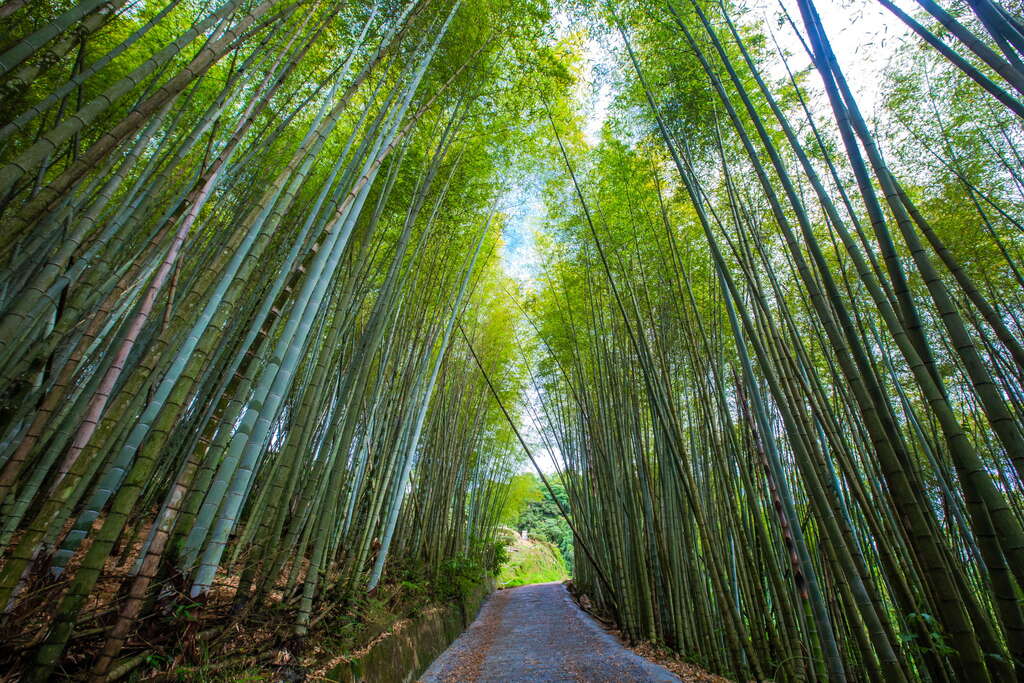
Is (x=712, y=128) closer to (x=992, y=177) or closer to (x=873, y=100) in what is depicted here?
(x=873, y=100)

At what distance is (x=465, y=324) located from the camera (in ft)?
16.5

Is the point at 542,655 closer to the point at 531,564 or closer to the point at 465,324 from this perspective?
the point at 465,324

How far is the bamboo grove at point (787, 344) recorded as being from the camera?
1.08 metres

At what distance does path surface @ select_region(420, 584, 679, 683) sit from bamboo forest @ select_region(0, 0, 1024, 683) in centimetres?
9

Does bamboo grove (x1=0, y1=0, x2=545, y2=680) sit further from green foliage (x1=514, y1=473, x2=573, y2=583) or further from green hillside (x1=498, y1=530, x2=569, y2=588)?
green foliage (x1=514, y1=473, x2=573, y2=583)

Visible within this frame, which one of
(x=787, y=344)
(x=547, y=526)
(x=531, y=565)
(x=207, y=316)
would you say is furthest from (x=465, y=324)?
(x=547, y=526)

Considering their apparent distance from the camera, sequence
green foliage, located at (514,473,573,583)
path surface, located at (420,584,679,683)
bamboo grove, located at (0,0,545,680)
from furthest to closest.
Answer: green foliage, located at (514,473,573,583), path surface, located at (420,584,679,683), bamboo grove, located at (0,0,545,680)

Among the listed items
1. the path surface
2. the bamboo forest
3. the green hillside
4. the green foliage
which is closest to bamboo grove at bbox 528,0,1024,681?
the bamboo forest

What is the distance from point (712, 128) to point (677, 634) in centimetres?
334

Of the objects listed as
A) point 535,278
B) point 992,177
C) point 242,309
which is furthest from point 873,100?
point 242,309

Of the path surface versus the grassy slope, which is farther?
the grassy slope

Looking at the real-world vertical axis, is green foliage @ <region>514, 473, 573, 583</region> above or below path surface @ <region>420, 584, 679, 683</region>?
above

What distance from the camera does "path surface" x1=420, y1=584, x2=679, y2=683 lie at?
237 centimetres

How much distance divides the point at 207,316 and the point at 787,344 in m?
3.55
